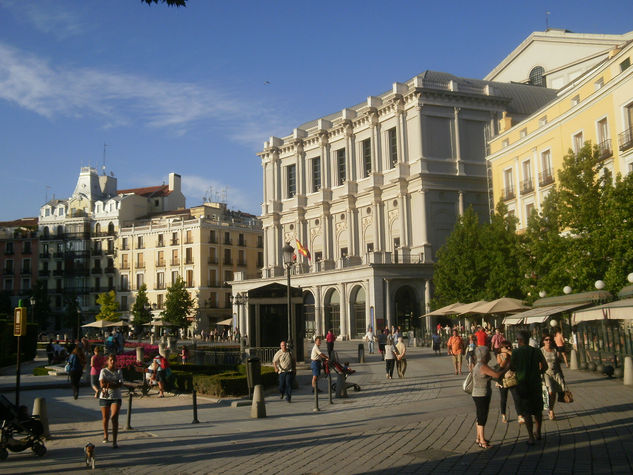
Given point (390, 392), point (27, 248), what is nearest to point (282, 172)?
point (27, 248)

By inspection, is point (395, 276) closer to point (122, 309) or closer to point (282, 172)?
point (282, 172)

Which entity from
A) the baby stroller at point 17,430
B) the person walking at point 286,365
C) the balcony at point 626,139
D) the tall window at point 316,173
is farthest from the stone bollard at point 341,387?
the tall window at point 316,173

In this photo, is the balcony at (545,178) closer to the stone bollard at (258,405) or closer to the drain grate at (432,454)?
the stone bollard at (258,405)

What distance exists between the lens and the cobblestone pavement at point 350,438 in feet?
32.6

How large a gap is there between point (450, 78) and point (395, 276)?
20102 mm

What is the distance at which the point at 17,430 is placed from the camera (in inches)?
444

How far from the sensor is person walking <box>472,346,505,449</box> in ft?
34.8

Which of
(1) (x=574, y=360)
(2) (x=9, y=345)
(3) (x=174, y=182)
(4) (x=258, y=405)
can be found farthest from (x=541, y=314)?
(3) (x=174, y=182)

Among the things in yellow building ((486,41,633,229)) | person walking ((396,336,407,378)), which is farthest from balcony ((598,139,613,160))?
person walking ((396,336,407,378))

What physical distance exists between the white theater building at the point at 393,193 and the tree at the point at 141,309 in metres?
15.2

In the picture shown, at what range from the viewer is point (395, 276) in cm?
5209

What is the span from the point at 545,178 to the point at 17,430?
1334 inches

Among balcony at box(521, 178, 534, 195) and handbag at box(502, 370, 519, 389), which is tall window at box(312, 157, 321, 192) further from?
handbag at box(502, 370, 519, 389)

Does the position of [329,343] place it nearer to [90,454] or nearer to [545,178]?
[90,454]
